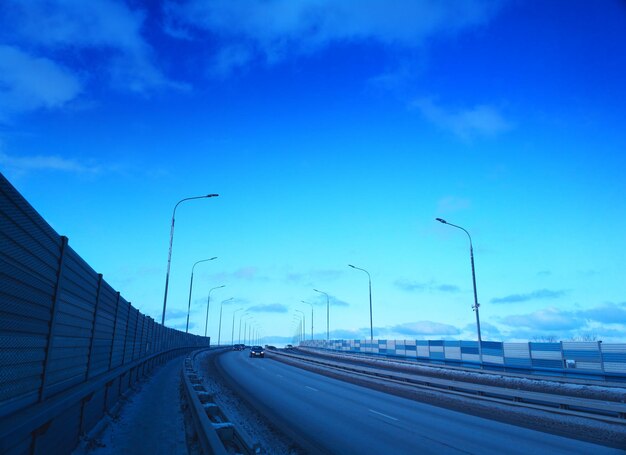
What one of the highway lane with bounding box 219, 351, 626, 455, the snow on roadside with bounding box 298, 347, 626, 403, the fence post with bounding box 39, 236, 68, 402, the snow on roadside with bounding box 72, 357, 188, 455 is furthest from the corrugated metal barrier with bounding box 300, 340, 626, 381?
the fence post with bounding box 39, 236, 68, 402

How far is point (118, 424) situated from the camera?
1112 cm

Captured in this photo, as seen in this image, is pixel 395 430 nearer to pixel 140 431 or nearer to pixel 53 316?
pixel 140 431

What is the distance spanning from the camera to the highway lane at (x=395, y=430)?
389 inches

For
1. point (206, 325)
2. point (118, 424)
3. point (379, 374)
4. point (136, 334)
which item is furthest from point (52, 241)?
point (206, 325)

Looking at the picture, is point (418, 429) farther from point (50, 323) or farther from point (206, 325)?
point (206, 325)

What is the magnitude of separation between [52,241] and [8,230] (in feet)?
6.09

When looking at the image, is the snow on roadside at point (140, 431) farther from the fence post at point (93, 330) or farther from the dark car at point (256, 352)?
the dark car at point (256, 352)

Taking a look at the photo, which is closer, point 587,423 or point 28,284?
point 28,284

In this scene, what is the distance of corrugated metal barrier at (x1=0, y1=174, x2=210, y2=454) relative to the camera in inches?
211

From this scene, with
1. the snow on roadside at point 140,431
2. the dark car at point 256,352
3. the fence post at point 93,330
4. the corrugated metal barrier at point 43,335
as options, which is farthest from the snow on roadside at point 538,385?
the dark car at point 256,352

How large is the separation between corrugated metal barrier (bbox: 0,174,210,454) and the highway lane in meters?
5.30

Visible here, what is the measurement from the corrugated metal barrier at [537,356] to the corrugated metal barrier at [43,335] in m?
26.3

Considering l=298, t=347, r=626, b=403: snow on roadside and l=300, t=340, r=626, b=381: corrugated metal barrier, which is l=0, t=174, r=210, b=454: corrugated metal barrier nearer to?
l=298, t=347, r=626, b=403: snow on roadside

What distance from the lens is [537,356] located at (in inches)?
1158
